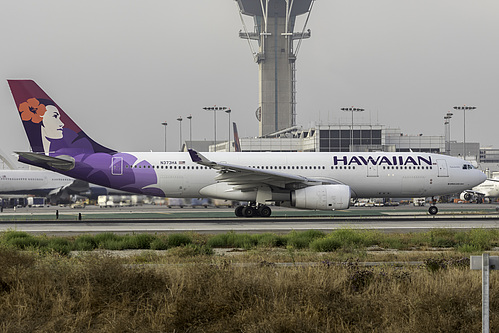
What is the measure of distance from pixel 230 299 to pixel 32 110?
2889cm

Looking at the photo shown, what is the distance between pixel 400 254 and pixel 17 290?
1079 centimetres

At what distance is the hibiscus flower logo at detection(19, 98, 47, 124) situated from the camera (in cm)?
3591

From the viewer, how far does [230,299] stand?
34.2ft

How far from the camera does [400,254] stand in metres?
17.5

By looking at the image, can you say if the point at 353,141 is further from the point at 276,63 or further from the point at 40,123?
the point at 40,123

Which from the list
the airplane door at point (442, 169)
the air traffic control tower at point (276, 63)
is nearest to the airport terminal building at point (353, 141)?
the air traffic control tower at point (276, 63)

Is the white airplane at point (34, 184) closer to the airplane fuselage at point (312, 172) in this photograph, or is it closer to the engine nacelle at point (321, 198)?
the airplane fuselage at point (312, 172)

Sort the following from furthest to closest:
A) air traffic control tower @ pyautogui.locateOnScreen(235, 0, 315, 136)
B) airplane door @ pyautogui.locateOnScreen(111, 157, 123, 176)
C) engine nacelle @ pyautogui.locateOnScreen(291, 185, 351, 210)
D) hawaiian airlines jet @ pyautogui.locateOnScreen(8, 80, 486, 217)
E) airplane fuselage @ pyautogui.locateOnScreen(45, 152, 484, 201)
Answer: air traffic control tower @ pyautogui.locateOnScreen(235, 0, 315, 136)
airplane fuselage @ pyautogui.locateOnScreen(45, 152, 484, 201)
airplane door @ pyautogui.locateOnScreen(111, 157, 123, 176)
hawaiian airlines jet @ pyautogui.locateOnScreen(8, 80, 486, 217)
engine nacelle @ pyautogui.locateOnScreen(291, 185, 351, 210)

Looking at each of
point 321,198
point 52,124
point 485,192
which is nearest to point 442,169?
point 321,198

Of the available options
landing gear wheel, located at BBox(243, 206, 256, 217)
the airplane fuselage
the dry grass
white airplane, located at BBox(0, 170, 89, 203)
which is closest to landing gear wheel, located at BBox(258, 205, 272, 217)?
landing gear wheel, located at BBox(243, 206, 256, 217)

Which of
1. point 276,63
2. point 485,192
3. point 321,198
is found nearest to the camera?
point 321,198

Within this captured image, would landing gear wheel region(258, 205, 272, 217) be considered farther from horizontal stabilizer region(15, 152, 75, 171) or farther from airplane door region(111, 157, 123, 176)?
horizontal stabilizer region(15, 152, 75, 171)

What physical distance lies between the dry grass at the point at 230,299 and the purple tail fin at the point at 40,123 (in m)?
24.6

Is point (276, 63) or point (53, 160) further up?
point (276, 63)
